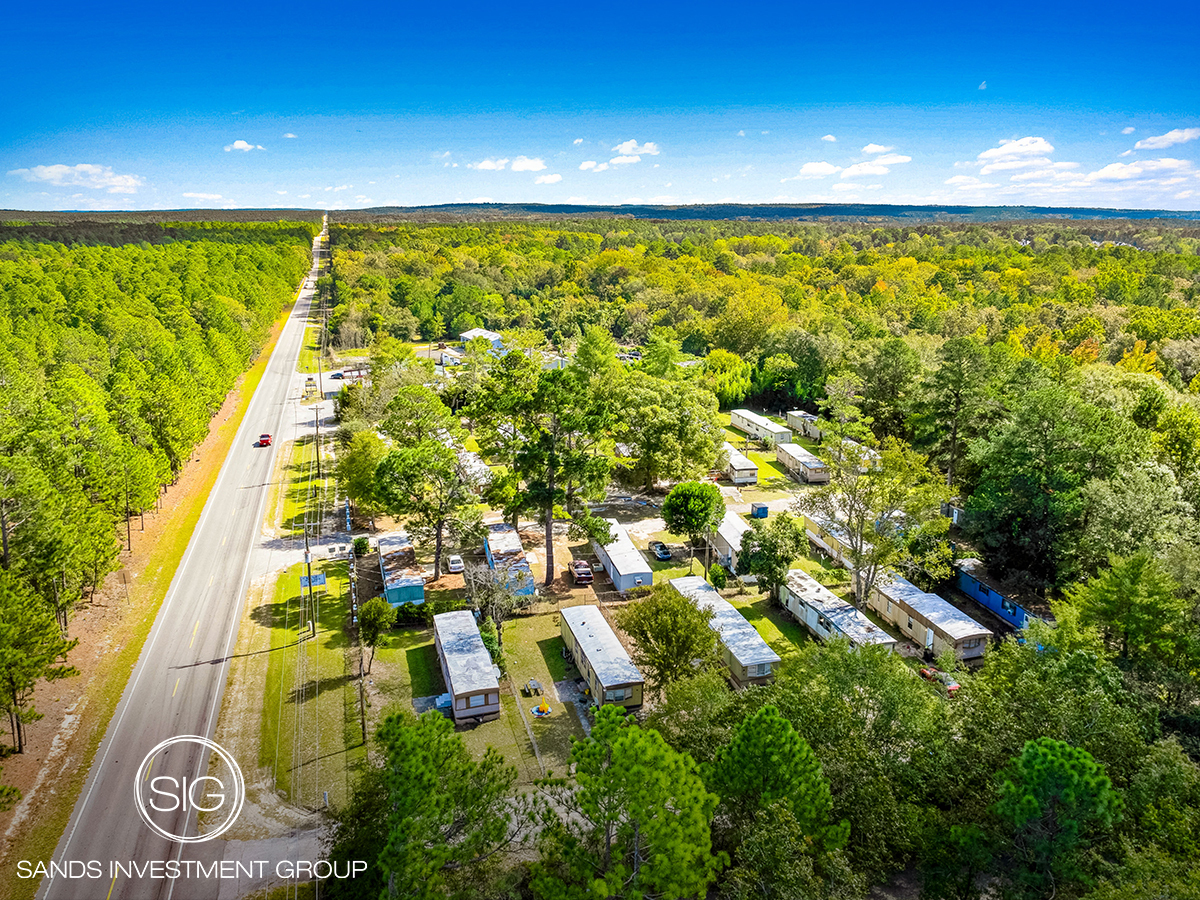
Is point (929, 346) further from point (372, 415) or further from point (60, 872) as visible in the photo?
point (60, 872)

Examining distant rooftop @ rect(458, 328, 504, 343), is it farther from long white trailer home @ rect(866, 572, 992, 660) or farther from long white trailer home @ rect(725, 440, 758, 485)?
long white trailer home @ rect(866, 572, 992, 660)

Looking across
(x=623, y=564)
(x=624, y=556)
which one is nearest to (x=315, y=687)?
(x=623, y=564)

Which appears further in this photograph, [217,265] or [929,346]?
[217,265]

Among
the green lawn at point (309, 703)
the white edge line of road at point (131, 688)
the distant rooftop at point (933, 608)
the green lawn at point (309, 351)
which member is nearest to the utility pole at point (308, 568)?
the green lawn at point (309, 703)

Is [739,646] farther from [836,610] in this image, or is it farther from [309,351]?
[309,351]

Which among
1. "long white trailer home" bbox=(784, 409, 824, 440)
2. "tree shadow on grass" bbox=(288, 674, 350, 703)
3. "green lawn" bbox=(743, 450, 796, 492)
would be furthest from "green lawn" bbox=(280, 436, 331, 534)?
"long white trailer home" bbox=(784, 409, 824, 440)

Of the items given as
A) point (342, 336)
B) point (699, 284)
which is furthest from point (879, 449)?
point (342, 336)
